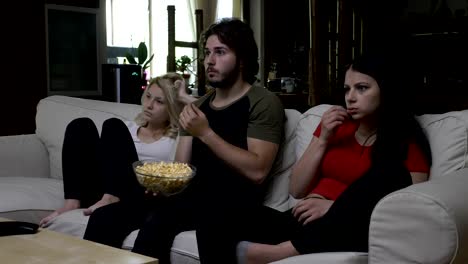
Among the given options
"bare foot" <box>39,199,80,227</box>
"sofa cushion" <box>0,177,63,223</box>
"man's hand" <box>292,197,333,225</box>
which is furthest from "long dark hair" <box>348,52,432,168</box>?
"sofa cushion" <box>0,177,63,223</box>

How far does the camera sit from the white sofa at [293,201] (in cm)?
127

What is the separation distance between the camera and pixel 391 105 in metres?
1.74

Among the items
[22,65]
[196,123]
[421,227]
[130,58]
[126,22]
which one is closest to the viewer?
[421,227]

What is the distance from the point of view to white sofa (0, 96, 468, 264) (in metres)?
1.27

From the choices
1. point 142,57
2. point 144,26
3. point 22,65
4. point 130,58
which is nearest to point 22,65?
point 22,65

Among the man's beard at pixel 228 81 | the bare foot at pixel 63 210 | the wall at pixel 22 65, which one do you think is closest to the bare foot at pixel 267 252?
the man's beard at pixel 228 81

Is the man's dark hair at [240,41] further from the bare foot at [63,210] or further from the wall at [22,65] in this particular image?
the wall at [22,65]

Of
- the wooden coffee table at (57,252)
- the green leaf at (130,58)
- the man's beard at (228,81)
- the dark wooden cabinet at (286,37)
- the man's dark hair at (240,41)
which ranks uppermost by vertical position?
the dark wooden cabinet at (286,37)

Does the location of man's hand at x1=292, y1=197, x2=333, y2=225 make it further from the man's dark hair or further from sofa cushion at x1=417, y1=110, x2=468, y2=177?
the man's dark hair

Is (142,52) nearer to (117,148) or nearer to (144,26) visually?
(144,26)

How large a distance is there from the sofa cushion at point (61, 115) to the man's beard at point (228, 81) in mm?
688

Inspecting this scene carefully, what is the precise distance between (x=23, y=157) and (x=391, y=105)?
1771mm

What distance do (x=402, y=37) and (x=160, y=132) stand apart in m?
4.80

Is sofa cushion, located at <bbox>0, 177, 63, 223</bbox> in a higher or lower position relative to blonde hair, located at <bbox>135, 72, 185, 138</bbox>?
lower
